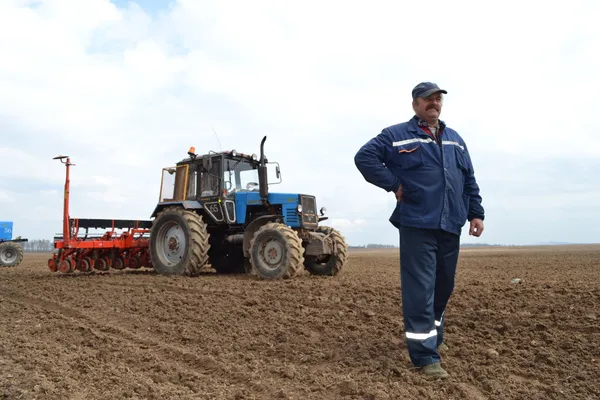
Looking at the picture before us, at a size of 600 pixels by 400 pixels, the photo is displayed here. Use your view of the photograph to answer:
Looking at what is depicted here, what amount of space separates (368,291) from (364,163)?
11.2 feet

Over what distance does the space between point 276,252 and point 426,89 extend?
5.40 metres

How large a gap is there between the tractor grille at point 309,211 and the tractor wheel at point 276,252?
0.75 metres

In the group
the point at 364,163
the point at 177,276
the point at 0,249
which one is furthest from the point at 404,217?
the point at 0,249

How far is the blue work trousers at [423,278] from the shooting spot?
3297 millimetres

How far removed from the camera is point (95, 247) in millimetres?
10430

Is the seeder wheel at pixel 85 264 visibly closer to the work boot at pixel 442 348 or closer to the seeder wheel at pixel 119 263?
the seeder wheel at pixel 119 263

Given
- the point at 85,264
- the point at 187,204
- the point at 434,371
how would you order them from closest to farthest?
the point at 434,371 < the point at 187,204 < the point at 85,264

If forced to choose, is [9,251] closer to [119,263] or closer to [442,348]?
[119,263]

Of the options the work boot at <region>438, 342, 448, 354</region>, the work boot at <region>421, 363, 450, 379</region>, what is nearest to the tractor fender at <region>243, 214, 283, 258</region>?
the work boot at <region>438, 342, 448, 354</region>

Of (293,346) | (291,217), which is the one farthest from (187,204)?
(293,346)

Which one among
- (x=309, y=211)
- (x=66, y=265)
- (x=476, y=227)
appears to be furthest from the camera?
(x=66, y=265)

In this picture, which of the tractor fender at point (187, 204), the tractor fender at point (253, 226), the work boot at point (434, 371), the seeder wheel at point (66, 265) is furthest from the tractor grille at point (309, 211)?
the work boot at point (434, 371)

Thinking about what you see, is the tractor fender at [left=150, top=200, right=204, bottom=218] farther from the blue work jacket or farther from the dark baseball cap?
the dark baseball cap

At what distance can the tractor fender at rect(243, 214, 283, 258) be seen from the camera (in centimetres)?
918
